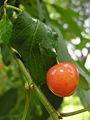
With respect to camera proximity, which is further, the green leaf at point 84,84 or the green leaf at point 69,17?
the green leaf at point 69,17

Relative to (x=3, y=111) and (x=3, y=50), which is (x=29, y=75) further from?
(x=3, y=111)

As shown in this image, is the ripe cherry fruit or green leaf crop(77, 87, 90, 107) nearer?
the ripe cherry fruit

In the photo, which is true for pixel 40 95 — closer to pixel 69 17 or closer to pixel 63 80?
pixel 63 80

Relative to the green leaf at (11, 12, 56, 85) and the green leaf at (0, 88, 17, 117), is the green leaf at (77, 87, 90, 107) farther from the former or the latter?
the green leaf at (0, 88, 17, 117)

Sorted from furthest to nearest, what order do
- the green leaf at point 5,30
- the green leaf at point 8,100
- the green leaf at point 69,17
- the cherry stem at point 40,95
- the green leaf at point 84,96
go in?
the green leaf at point 8,100 < the green leaf at point 69,17 < the green leaf at point 84,96 < the green leaf at point 5,30 < the cherry stem at point 40,95

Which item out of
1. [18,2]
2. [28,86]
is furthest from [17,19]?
[18,2]

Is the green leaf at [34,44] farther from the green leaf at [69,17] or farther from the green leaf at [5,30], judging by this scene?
the green leaf at [69,17]

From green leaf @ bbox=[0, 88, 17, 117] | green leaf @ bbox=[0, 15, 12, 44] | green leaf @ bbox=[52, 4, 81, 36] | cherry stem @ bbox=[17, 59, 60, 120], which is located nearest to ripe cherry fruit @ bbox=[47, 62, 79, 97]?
cherry stem @ bbox=[17, 59, 60, 120]

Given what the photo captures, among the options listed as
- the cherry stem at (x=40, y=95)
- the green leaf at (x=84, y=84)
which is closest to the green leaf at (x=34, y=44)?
the cherry stem at (x=40, y=95)
